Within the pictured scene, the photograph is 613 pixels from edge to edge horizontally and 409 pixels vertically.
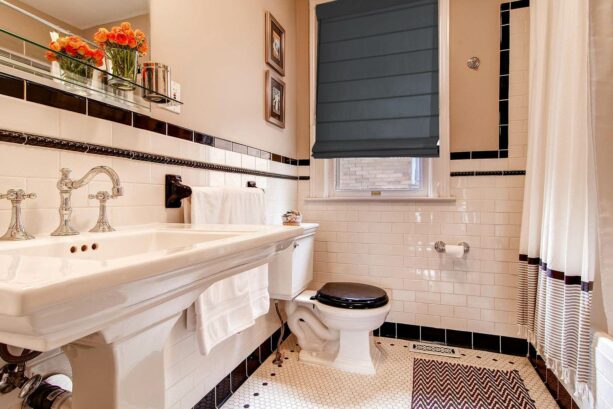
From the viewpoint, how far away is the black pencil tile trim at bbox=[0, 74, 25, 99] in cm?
79

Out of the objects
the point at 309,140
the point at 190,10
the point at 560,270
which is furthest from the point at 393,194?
the point at 190,10

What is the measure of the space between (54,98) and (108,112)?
16 cm

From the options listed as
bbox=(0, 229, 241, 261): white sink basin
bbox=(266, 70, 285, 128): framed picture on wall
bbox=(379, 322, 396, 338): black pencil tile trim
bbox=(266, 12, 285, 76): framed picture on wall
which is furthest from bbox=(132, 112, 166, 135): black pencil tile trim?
bbox=(379, 322, 396, 338): black pencil tile trim

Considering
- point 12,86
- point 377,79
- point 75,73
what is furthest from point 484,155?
point 12,86

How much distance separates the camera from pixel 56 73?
857 mm

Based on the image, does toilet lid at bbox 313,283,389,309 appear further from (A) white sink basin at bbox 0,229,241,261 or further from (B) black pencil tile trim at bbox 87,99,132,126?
(B) black pencil tile trim at bbox 87,99,132,126

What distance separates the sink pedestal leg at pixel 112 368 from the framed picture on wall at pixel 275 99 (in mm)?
1603

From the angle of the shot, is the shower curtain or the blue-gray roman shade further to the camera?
the blue-gray roman shade

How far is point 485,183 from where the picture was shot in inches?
84.4

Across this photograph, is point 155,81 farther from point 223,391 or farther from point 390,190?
point 390,190

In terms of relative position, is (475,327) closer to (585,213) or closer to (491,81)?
(585,213)

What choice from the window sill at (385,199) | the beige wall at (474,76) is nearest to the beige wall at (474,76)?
the beige wall at (474,76)

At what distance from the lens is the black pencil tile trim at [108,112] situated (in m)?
1.00

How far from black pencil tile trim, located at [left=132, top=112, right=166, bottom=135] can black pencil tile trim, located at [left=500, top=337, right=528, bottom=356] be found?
7.64 ft
